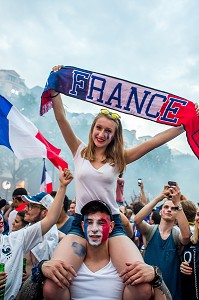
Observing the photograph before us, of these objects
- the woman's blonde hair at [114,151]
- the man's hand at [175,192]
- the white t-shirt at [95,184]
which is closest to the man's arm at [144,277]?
the white t-shirt at [95,184]

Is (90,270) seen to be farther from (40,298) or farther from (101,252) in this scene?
(40,298)

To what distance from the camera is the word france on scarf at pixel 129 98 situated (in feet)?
12.6

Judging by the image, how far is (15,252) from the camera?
3320mm

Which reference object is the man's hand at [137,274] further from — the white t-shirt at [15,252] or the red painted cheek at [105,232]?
the white t-shirt at [15,252]

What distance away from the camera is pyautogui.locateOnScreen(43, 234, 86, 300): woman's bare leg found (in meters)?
2.45

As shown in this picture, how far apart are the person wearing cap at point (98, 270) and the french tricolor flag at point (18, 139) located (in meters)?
3.22

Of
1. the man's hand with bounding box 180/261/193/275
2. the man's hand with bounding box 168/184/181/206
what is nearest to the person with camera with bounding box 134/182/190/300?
the man's hand with bounding box 168/184/181/206

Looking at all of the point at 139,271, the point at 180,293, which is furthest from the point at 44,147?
the point at 139,271

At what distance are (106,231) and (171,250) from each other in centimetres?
162

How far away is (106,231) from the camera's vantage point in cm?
277

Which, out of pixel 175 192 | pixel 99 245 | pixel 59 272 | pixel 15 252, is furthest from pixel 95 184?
pixel 15 252

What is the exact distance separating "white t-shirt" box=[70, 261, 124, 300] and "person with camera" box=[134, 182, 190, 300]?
1277 millimetres

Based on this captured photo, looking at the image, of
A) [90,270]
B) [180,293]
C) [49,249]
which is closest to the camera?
[90,270]

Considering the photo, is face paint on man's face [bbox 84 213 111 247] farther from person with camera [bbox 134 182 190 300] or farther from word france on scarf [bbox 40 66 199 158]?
word france on scarf [bbox 40 66 199 158]
